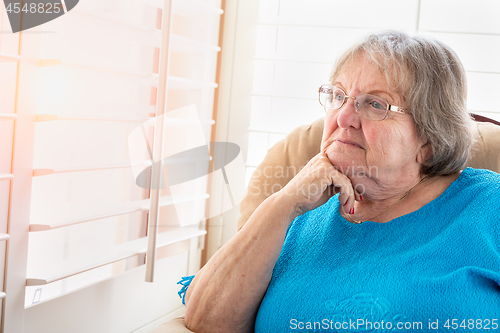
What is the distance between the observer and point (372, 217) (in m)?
1.35

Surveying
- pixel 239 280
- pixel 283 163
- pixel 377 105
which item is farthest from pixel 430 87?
pixel 239 280

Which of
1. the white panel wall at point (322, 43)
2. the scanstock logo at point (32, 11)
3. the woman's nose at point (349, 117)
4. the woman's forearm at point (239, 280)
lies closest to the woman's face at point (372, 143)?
the woman's nose at point (349, 117)

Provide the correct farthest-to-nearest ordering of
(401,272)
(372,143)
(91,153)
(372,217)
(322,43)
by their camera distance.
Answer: (322,43) → (91,153) → (372,217) → (372,143) → (401,272)

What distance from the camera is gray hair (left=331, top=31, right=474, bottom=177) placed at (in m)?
1.24

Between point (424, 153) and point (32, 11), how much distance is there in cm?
116

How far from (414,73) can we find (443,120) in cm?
16

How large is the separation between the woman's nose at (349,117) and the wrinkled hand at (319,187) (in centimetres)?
12

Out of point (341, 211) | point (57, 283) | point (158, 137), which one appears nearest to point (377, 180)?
point (341, 211)

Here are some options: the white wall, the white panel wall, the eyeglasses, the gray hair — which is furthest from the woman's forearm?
the white wall

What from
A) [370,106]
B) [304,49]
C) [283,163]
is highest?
[304,49]

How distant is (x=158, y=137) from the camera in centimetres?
174

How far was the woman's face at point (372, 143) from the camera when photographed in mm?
1247

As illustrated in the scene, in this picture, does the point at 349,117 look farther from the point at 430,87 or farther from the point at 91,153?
the point at 91,153

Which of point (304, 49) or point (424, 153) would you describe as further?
point (304, 49)
